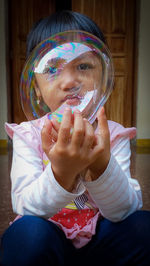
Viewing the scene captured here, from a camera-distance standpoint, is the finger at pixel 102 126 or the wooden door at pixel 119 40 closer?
the finger at pixel 102 126

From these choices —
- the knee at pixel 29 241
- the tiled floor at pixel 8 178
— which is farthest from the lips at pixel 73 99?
the tiled floor at pixel 8 178

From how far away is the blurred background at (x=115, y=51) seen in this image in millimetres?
2801

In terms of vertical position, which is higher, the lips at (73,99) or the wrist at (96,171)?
the lips at (73,99)

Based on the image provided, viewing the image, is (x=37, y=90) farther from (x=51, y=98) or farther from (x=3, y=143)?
(x=3, y=143)

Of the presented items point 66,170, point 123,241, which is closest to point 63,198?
point 66,170

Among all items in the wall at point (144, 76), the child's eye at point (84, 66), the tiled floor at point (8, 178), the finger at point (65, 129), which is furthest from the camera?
the wall at point (144, 76)

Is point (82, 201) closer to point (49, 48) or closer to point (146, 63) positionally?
point (49, 48)

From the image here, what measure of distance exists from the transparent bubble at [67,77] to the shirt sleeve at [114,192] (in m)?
0.11

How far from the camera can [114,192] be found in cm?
52

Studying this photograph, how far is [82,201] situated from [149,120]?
97.4 inches

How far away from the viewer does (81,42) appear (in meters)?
0.57

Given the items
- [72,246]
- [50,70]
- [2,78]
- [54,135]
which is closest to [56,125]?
[54,135]

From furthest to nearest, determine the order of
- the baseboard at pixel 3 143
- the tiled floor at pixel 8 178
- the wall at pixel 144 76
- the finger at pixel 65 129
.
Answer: the baseboard at pixel 3 143 < the wall at pixel 144 76 < the tiled floor at pixel 8 178 < the finger at pixel 65 129

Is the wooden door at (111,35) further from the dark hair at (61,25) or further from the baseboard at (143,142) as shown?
the dark hair at (61,25)
